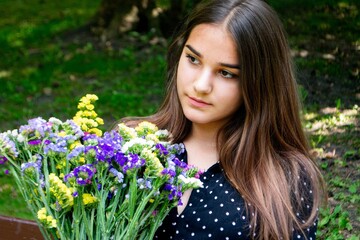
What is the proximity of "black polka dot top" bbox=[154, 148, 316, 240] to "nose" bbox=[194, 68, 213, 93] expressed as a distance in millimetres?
397

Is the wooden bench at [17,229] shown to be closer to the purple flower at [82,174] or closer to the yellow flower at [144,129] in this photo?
the yellow flower at [144,129]

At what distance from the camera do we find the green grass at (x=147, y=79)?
162 inches

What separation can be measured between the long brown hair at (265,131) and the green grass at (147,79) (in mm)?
966

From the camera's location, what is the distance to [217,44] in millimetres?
2359

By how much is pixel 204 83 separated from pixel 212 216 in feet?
1.65

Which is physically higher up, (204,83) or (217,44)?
(217,44)

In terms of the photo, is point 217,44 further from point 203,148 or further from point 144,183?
point 144,183

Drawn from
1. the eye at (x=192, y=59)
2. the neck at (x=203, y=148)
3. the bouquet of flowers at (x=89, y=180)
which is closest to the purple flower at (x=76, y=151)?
the bouquet of flowers at (x=89, y=180)

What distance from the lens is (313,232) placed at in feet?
8.27

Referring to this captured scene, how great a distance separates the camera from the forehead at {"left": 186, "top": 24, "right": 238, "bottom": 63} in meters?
2.35

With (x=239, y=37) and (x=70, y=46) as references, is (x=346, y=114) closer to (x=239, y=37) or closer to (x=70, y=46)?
(x=239, y=37)

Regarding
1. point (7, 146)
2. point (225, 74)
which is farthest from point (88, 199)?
point (225, 74)

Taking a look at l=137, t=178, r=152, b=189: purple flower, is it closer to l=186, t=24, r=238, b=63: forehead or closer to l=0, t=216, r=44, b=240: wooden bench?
l=186, t=24, r=238, b=63: forehead

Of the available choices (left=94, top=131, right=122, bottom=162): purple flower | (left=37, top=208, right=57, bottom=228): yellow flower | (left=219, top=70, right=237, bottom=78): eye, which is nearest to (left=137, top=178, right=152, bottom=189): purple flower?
(left=94, top=131, right=122, bottom=162): purple flower
